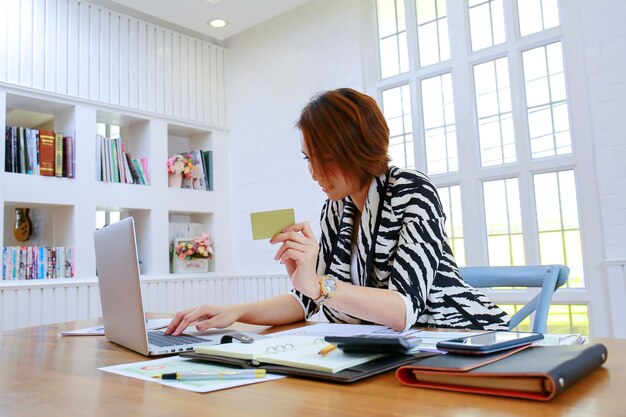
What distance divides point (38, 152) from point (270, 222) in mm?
2832

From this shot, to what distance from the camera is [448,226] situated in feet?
11.0

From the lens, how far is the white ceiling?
362 centimetres

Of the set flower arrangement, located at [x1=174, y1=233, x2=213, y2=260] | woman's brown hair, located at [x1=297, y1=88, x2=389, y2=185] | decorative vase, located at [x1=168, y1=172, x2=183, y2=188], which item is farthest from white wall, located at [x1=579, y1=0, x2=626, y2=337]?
decorative vase, located at [x1=168, y1=172, x2=183, y2=188]

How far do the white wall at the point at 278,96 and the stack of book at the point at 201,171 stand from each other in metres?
0.20

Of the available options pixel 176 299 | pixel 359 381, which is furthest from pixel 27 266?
pixel 359 381

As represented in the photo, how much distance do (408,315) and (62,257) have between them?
2894 millimetres

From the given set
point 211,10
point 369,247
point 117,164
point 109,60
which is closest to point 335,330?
point 369,247

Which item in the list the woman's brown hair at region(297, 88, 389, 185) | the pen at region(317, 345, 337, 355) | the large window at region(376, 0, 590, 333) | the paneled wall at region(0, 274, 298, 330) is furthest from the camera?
the paneled wall at region(0, 274, 298, 330)

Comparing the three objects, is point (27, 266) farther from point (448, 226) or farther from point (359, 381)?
point (359, 381)

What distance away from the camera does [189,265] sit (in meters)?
4.06

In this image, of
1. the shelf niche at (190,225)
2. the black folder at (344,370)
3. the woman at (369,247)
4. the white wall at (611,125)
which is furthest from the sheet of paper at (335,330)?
the shelf niche at (190,225)

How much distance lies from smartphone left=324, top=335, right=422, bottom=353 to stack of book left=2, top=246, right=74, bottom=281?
9.81ft

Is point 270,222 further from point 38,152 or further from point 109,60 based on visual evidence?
point 109,60

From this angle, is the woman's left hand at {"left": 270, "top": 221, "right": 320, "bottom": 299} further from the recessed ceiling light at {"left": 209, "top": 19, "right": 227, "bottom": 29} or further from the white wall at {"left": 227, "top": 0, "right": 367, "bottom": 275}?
the recessed ceiling light at {"left": 209, "top": 19, "right": 227, "bottom": 29}
